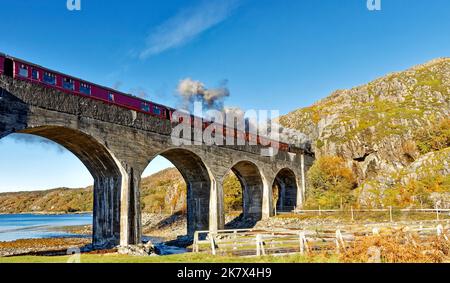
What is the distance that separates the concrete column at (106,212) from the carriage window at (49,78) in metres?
7.48

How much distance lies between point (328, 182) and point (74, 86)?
37115 mm

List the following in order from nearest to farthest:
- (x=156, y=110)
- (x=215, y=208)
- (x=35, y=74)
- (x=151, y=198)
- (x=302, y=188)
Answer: (x=35, y=74)
(x=156, y=110)
(x=215, y=208)
(x=302, y=188)
(x=151, y=198)

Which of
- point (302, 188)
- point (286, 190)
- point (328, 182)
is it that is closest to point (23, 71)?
point (302, 188)

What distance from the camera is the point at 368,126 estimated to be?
5697 centimetres

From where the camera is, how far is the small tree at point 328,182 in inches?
1874

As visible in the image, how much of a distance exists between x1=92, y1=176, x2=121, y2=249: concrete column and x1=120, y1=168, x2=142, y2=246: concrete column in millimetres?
419

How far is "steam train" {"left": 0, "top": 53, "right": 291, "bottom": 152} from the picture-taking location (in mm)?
19422

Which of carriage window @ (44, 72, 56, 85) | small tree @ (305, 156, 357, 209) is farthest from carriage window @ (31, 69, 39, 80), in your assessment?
small tree @ (305, 156, 357, 209)

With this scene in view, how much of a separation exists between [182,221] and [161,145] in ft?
97.0

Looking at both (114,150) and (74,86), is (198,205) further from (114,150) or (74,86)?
(74,86)

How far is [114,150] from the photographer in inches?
953

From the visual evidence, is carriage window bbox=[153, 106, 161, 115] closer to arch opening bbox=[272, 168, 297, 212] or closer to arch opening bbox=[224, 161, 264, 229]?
arch opening bbox=[224, 161, 264, 229]

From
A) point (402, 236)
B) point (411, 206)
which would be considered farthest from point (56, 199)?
point (402, 236)

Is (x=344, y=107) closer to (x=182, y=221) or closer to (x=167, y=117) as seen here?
(x=182, y=221)
